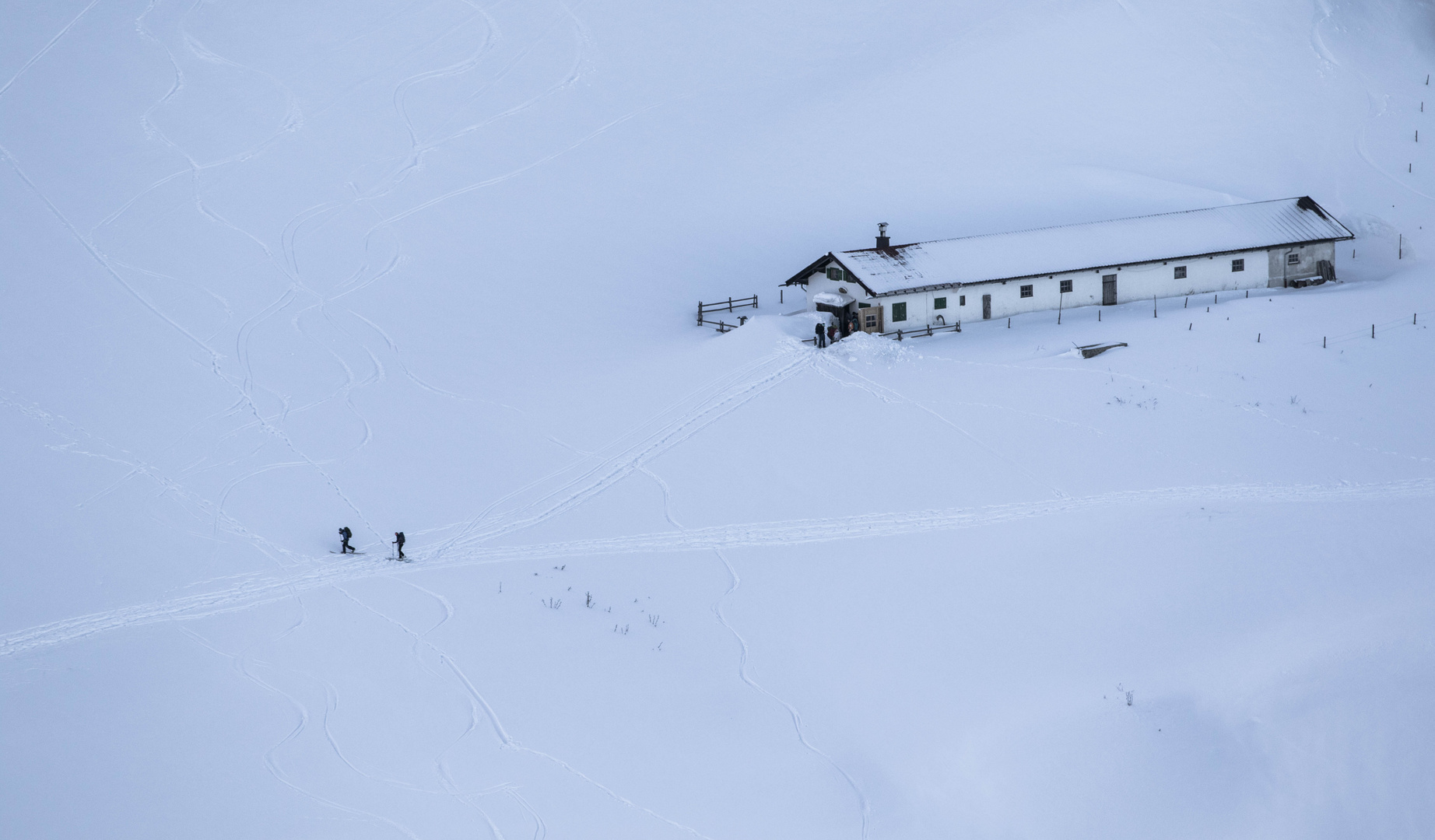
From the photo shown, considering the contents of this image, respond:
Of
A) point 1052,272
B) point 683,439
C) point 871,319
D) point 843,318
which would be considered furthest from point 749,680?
point 1052,272

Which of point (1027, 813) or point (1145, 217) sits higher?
point (1145, 217)

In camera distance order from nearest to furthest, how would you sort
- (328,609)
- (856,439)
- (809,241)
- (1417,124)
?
(328,609) < (856,439) < (809,241) < (1417,124)

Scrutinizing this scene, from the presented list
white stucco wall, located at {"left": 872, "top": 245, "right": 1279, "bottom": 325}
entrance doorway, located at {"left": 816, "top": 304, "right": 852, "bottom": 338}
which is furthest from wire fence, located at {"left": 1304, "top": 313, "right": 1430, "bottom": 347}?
entrance doorway, located at {"left": 816, "top": 304, "right": 852, "bottom": 338}

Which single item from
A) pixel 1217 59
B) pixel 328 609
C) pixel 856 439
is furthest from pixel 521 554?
pixel 1217 59

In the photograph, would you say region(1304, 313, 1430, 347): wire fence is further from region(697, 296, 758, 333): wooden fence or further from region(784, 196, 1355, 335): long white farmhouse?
region(697, 296, 758, 333): wooden fence

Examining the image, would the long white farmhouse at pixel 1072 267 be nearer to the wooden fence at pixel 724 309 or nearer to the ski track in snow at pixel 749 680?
the wooden fence at pixel 724 309

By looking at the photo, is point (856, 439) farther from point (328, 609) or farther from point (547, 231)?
point (547, 231)
